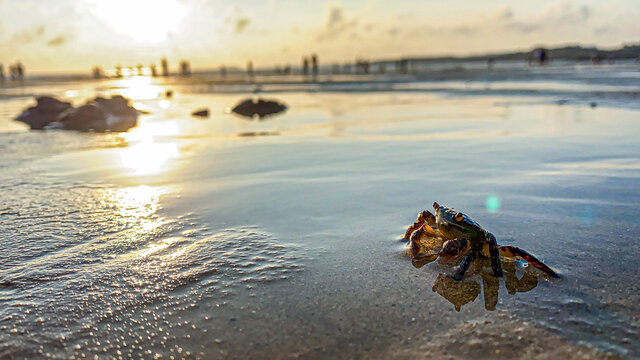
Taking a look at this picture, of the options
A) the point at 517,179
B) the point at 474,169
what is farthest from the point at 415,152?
the point at 517,179

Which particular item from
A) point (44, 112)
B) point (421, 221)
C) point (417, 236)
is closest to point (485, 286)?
point (417, 236)

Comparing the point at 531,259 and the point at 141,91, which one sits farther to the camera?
the point at 141,91

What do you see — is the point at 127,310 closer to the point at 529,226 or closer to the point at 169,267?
the point at 169,267

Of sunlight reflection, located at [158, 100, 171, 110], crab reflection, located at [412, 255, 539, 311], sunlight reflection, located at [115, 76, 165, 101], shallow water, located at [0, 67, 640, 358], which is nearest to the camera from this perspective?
shallow water, located at [0, 67, 640, 358]

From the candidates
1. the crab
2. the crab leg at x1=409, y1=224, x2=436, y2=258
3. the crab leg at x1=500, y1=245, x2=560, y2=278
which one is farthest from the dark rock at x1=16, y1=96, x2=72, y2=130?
the crab leg at x1=500, y1=245, x2=560, y2=278

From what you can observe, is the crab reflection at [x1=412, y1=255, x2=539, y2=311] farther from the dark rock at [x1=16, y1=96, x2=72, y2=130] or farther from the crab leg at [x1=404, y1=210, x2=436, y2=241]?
the dark rock at [x1=16, y1=96, x2=72, y2=130]

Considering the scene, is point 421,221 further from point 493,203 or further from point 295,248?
point 493,203

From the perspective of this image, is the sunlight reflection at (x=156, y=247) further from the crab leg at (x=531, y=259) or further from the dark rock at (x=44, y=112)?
the dark rock at (x=44, y=112)
